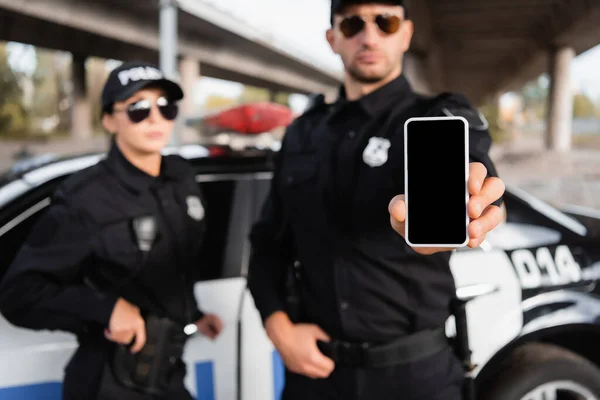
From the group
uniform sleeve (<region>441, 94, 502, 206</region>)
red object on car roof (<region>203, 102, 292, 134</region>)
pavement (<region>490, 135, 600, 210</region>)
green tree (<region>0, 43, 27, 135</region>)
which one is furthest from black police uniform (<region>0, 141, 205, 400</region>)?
green tree (<region>0, 43, 27, 135</region>)

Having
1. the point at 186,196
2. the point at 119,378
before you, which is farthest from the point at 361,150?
the point at 119,378

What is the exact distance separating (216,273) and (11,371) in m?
0.75

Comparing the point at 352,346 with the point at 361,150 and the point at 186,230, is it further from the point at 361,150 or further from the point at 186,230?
the point at 186,230

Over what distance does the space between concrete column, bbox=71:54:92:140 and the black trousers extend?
2402cm

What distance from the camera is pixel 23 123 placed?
3459 centimetres

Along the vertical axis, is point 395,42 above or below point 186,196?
above

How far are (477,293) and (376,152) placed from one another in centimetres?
105

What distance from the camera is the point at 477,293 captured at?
2.28 meters

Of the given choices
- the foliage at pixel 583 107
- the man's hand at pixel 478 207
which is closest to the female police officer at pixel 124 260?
the man's hand at pixel 478 207

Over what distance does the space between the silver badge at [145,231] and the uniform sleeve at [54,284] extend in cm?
14

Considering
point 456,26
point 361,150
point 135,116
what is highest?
point 456,26

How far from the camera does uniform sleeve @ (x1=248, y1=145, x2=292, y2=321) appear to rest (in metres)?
1.67

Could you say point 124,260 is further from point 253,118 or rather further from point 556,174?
point 556,174

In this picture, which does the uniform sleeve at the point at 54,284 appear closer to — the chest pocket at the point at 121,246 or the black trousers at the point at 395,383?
the chest pocket at the point at 121,246
